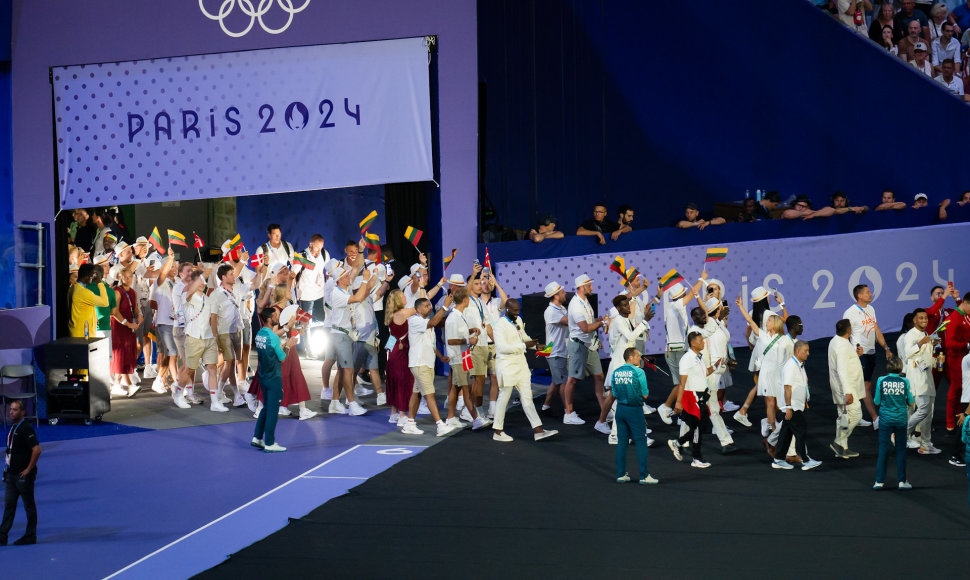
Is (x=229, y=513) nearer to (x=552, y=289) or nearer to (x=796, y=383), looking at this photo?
(x=552, y=289)

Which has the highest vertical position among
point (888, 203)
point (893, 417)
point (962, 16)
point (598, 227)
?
point (962, 16)

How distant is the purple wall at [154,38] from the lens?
15.9 meters

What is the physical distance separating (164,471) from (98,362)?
312 cm

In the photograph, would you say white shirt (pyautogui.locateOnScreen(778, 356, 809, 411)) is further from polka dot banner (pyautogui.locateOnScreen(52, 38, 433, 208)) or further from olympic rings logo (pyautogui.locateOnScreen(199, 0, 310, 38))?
olympic rings logo (pyautogui.locateOnScreen(199, 0, 310, 38))

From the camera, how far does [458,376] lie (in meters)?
13.6

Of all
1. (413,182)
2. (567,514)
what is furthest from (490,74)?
(567,514)

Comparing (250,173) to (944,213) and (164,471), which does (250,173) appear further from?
(944,213)

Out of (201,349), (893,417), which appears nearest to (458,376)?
(201,349)

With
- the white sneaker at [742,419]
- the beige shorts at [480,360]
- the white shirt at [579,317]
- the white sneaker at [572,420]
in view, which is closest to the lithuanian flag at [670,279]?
the white shirt at [579,317]

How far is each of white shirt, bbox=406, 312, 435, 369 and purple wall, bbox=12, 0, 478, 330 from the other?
4.18m

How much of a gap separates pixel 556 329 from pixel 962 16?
549 inches

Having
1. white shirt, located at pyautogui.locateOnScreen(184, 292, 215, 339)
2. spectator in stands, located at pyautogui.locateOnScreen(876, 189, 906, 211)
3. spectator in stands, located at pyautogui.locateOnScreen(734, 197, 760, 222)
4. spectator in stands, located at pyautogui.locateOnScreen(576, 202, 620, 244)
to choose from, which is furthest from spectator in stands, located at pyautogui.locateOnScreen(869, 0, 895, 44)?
white shirt, located at pyautogui.locateOnScreen(184, 292, 215, 339)

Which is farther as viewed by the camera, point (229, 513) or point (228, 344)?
point (228, 344)

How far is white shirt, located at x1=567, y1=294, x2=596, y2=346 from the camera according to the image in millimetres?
13875
